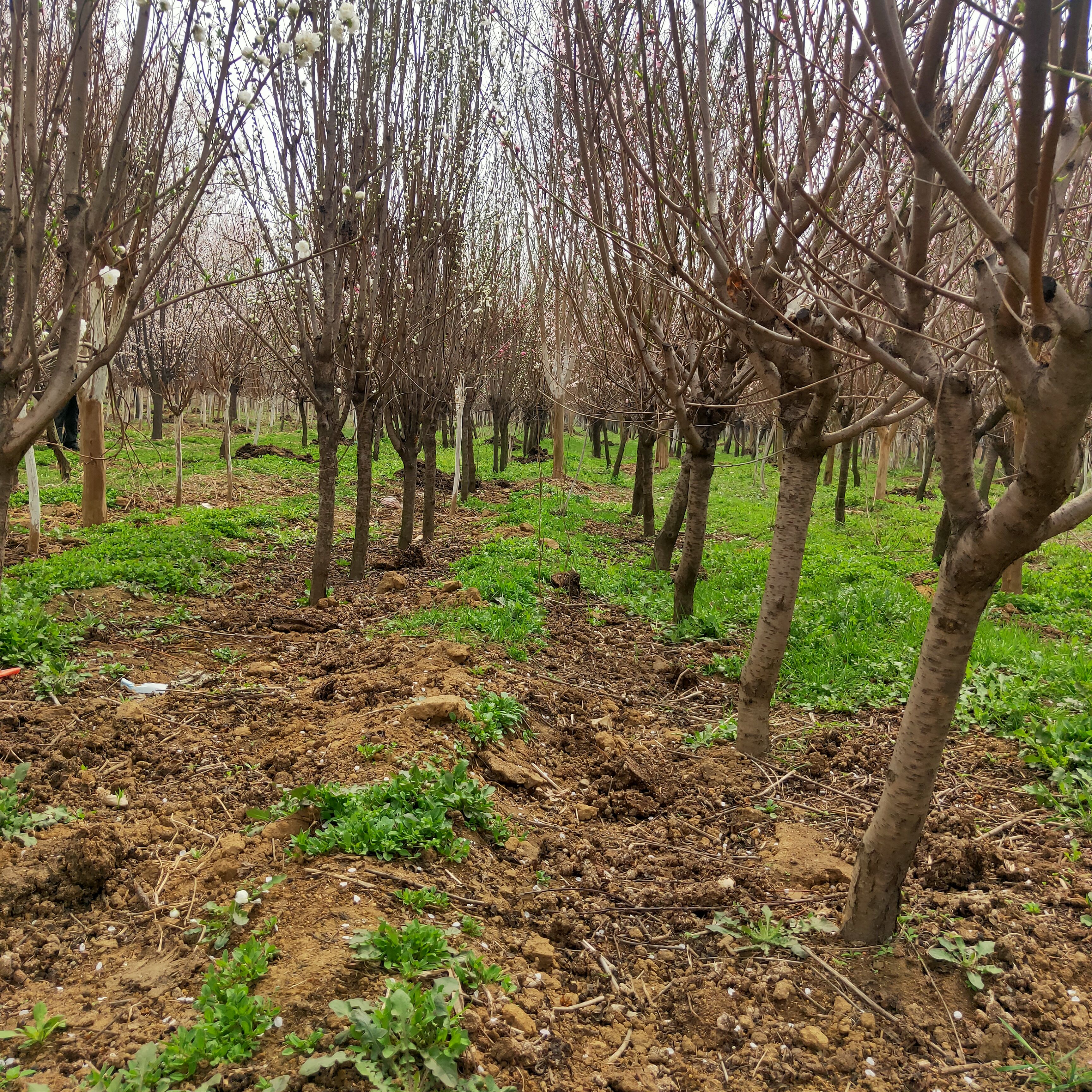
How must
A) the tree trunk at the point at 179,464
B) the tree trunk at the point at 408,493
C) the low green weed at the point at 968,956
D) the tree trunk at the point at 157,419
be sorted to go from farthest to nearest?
the tree trunk at the point at 157,419, the tree trunk at the point at 179,464, the tree trunk at the point at 408,493, the low green weed at the point at 968,956

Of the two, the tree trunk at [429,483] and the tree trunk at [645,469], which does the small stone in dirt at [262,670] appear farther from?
the tree trunk at [645,469]

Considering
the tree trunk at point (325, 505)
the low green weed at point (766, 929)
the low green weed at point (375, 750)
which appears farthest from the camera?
the tree trunk at point (325, 505)

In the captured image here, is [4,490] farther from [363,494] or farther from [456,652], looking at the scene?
[363,494]

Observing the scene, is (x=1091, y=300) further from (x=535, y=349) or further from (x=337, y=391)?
(x=535, y=349)

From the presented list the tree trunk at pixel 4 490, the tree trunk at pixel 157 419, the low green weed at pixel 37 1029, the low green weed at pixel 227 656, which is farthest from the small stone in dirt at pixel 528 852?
the tree trunk at pixel 157 419

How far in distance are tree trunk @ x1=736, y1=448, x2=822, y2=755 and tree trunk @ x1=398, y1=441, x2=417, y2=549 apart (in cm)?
640

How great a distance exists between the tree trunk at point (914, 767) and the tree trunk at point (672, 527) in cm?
675

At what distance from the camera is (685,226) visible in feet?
10.6

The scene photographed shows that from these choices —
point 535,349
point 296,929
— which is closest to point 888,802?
point 296,929

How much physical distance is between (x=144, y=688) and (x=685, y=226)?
159 inches

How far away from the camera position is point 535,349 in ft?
55.6

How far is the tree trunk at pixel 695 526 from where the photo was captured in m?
6.11

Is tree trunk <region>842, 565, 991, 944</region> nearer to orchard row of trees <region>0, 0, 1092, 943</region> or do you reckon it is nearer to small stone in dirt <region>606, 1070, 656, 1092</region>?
orchard row of trees <region>0, 0, 1092, 943</region>

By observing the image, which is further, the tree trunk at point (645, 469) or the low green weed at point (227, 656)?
the tree trunk at point (645, 469)
